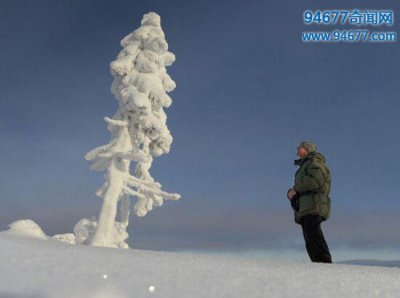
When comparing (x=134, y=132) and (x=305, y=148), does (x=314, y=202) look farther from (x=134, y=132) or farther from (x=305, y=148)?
(x=134, y=132)

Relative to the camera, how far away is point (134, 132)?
1606 cm

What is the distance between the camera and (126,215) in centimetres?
1673

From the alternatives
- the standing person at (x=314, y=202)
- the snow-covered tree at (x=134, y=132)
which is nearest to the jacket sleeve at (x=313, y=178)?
the standing person at (x=314, y=202)

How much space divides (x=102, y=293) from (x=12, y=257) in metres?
1.08

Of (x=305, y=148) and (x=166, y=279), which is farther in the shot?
(x=305, y=148)

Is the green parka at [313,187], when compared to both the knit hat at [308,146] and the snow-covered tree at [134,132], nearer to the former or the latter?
the knit hat at [308,146]

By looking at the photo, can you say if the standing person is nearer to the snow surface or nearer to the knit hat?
the knit hat

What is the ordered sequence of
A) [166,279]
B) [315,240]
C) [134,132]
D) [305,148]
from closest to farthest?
[166,279] → [315,240] → [305,148] → [134,132]

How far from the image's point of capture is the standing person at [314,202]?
23.2 ft

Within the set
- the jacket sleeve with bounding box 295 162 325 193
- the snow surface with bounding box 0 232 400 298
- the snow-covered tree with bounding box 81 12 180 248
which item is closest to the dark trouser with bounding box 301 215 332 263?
the jacket sleeve with bounding box 295 162 325 193

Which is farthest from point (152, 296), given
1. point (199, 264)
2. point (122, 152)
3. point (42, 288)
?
point (122, 152)

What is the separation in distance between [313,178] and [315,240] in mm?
1045

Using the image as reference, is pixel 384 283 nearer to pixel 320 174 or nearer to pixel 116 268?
pixel 116 268

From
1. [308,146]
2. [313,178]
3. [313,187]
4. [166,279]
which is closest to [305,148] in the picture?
[308,146]
